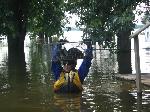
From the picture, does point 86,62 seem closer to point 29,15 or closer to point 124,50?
point 124,50

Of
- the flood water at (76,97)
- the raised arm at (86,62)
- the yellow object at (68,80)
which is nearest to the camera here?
the flood water at (76,97)

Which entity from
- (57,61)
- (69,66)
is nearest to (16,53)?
(57,61)

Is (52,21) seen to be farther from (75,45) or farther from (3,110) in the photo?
(3,110)

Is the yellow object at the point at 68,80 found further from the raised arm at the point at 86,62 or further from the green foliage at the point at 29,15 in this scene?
the green foliage at the point at 29,15

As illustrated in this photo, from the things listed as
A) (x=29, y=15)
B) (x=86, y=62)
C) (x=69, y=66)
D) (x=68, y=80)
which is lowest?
(x=68, y=80)

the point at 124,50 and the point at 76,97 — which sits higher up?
the point at 124,50

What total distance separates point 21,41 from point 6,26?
4.29m

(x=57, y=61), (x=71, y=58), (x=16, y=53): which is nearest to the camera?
(x=71, y=58)

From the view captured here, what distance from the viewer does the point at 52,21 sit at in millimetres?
33344

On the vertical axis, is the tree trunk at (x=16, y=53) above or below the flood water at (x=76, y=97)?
above

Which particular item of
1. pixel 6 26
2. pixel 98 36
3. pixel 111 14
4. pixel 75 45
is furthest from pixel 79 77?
pixel 98 36

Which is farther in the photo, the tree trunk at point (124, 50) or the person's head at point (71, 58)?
the tree trunk at point (124, 50)

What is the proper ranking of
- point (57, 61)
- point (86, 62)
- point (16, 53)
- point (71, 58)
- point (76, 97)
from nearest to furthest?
1. point (76, 97)
2. point (71, 58)
3. point (57, 61)
4. point (86, 62)
5. point (16, 53)

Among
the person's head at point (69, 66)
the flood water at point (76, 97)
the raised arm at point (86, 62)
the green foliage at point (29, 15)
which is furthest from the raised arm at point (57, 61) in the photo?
the green foliage at point (29, 15)
